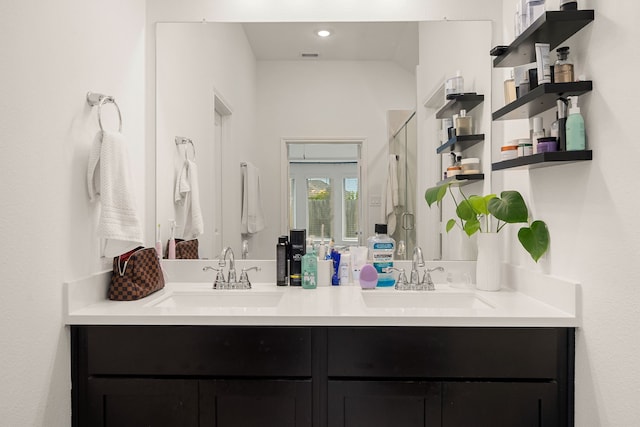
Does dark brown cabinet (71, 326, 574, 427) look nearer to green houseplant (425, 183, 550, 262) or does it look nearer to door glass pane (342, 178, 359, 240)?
green houseplant (425, 183, 550, 262)

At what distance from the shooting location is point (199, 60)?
2.01 m

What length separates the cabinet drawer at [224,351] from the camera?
54.1 inches

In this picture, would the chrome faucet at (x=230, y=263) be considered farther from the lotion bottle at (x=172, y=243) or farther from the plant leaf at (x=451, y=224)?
the plant leaf at (x=451, y=224)

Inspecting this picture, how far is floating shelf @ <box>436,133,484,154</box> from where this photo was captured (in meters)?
1.90

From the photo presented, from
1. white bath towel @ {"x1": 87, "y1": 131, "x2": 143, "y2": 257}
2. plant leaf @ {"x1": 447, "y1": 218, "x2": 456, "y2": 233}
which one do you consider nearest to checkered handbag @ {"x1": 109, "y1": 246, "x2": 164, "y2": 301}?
white bath towel @ {"x1": 87, "y1": 131, "x2": 143, "y2": 257}

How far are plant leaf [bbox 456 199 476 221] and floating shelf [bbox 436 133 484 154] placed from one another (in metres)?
0.29

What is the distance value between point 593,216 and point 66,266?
5.20 ft

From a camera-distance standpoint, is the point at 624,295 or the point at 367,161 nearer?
the point at 624,295

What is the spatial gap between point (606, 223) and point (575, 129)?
28cm

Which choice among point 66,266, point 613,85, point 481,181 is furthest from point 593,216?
point 66,266

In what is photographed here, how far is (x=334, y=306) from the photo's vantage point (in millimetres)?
1483

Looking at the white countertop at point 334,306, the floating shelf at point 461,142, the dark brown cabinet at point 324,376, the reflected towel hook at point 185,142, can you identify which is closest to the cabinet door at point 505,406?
the dark brown cabinet at point 324,376

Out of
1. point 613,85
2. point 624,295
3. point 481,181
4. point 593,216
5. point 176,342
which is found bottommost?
point 176,342

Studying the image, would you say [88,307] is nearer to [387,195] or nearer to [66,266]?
[66,266]
